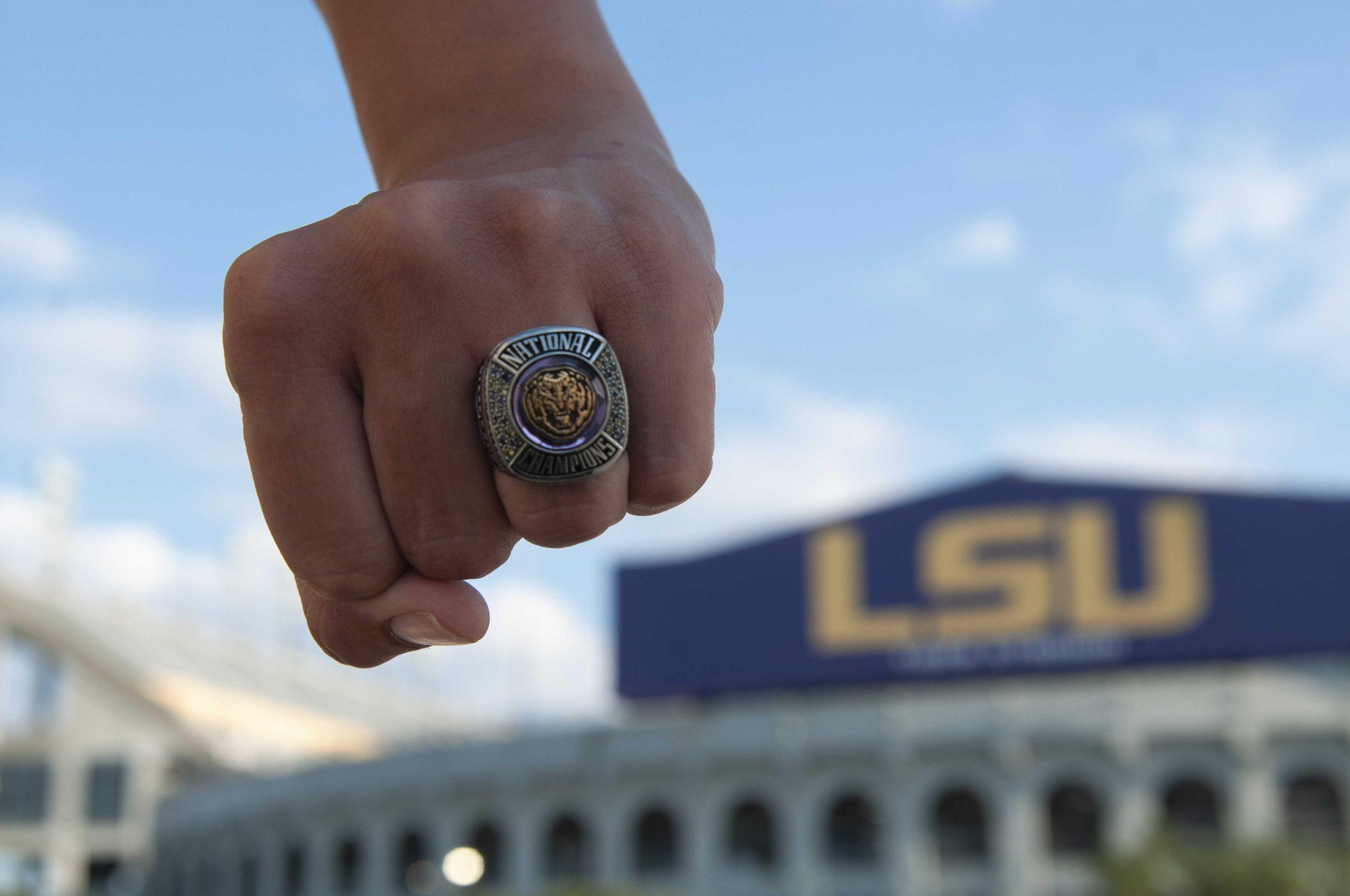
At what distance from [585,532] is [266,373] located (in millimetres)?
440

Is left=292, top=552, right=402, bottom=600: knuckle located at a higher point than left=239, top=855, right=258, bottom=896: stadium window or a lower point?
higher

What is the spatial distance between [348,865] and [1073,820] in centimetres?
2589

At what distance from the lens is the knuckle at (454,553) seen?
1721mm

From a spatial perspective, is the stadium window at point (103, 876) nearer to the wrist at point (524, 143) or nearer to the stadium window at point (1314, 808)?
the stadium window at point (1314, 808)

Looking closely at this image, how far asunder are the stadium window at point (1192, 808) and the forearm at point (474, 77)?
4095 centimetres

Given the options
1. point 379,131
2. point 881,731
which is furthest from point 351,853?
point 379,131

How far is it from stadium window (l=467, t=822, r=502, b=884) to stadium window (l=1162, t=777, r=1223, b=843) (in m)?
21.1

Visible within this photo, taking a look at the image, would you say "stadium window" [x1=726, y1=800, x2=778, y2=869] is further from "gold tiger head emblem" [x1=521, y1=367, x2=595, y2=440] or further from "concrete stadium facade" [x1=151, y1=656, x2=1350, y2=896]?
"gold tiger head emblem" [x1=521, y1=367, x2=595, y2=440]

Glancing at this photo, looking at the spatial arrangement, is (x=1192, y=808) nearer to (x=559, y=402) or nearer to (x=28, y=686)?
(x=559, y=402)

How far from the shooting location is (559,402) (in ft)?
5.52

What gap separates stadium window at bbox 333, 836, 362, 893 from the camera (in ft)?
161

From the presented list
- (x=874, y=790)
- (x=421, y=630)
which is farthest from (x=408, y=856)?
(x=421, y=630)

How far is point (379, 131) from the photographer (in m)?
2.19

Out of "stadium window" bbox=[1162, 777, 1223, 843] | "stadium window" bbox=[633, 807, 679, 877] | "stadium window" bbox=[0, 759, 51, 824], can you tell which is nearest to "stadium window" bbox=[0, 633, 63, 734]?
"stadium window" bbox=[0, 759, 51, 824]
